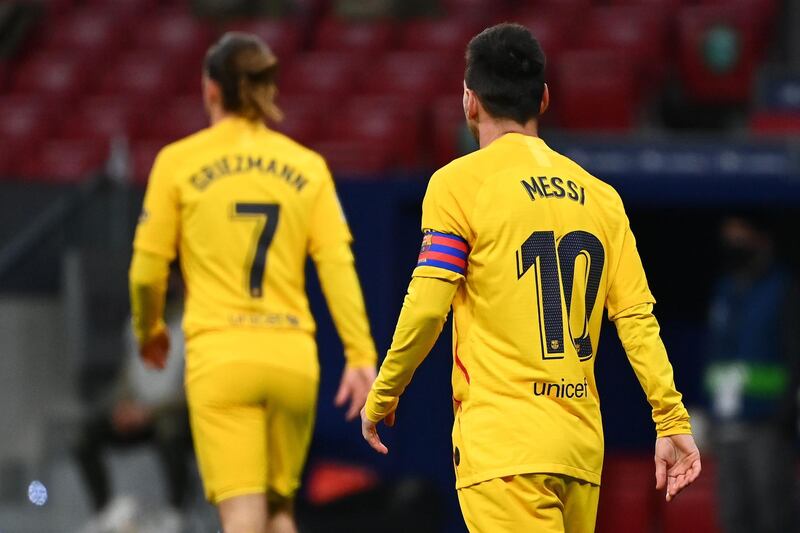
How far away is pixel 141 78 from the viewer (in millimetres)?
13195

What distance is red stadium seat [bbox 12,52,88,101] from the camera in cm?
1327

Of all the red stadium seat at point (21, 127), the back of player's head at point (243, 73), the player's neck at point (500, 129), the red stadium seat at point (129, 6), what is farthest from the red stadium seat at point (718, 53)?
the player's neck at point (500, 129)

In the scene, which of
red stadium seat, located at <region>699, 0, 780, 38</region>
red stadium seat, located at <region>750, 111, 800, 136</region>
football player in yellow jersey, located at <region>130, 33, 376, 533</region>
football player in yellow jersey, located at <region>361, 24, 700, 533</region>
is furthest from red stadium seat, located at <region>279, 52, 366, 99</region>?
football player in yellow jersey, located at <region>361, 24, 700, 533</region>

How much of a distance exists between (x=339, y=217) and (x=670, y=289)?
5.07 m

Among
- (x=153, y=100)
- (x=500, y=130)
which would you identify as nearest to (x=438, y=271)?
(x=500, y=130)

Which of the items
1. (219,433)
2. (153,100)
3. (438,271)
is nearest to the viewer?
(438,271)

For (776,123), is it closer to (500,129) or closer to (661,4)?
(661,4)

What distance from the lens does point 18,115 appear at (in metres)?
13.0

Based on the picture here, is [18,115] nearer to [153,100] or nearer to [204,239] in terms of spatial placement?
[153,100]

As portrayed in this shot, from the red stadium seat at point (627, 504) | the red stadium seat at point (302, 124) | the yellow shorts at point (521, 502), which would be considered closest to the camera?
the yellow shorts at point (521, 502)

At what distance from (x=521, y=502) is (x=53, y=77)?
403 inches

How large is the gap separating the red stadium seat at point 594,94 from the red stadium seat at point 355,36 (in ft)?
8.88

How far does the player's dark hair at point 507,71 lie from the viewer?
13.3 feet

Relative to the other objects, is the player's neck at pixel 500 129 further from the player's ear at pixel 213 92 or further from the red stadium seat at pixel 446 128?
the red stadium seat at pixel 446 128
